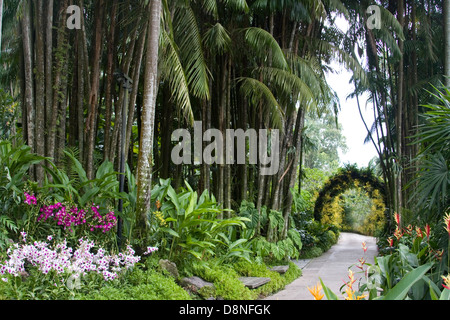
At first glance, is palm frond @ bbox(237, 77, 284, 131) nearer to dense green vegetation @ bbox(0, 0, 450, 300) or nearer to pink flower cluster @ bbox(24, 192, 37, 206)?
dense green vegetation @ bbox(0, 0, 450, 300)

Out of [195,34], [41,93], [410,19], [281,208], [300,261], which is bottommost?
[300,261]

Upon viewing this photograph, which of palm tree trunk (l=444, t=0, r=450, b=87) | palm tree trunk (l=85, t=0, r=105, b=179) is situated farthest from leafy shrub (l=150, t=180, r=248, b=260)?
palm tree trunk (l=444, t=0, r=450, b=87)

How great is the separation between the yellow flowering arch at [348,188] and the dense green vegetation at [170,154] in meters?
1.70

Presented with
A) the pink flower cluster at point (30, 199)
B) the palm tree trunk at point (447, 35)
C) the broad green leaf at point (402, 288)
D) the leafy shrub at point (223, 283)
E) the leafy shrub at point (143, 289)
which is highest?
the palm tree trunk at point (447, 35)

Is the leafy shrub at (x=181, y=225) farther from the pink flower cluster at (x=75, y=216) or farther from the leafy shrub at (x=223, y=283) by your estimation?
the pink flower cluster at (x=75, y=216)

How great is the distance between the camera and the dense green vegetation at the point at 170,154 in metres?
4.00

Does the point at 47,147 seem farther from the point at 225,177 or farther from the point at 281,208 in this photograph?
the point at 281,208

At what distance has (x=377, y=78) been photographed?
33.8 feet

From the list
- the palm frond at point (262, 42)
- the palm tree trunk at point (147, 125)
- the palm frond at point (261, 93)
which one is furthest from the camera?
the palm frond at point (261, 93)

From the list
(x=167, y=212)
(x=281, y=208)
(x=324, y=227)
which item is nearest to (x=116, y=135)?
(x=167, y=212)

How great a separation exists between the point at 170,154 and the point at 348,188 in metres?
6.45

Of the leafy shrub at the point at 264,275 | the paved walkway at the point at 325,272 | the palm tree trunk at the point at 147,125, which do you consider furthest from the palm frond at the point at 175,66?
the paved walkway at the point at 325,272

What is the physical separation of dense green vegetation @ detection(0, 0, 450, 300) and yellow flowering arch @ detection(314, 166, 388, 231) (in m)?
1.70

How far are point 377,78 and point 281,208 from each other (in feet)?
14.0
